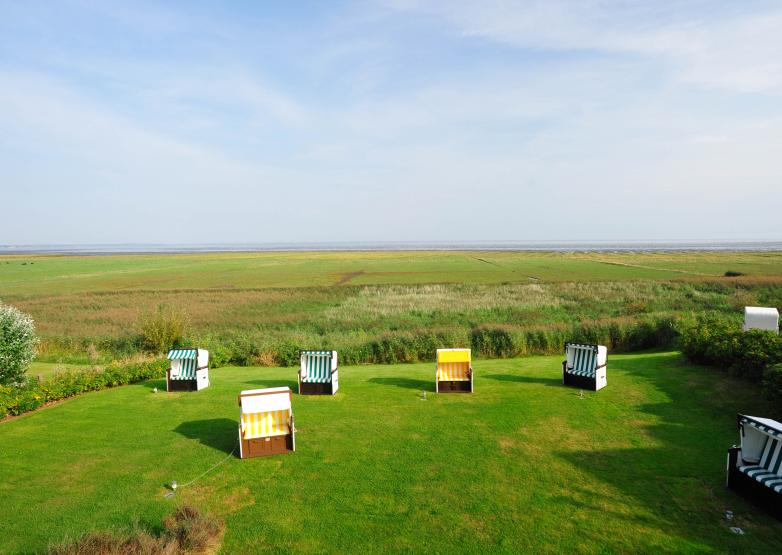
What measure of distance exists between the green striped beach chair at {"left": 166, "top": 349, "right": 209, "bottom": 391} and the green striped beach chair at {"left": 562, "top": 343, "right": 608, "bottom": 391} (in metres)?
11.8

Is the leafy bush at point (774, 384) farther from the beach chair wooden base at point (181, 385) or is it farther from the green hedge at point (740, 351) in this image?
the beach chair wooden base at point (181, 385)

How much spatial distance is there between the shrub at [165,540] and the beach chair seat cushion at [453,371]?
871 centimetres

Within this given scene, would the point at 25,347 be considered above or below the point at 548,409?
above

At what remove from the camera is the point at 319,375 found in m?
14.9

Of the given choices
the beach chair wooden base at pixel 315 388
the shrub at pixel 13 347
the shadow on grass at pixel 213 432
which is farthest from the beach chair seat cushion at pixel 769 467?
the shrub at pixel 13 347

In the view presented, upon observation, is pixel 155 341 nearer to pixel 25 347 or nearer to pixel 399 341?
pixel 25 347

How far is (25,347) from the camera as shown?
608 inches

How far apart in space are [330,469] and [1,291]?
66.6m

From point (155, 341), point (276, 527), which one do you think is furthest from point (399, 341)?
point (276, 527)

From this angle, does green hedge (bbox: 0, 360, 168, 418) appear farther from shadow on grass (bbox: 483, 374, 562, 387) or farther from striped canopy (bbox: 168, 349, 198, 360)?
shadow on grass (bbox: 483, 374, 562, 387)

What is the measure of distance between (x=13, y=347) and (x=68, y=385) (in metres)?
2.16

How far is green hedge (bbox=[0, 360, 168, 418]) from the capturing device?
43.3 feet

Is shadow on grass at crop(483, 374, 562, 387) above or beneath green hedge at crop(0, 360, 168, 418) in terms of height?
beneath

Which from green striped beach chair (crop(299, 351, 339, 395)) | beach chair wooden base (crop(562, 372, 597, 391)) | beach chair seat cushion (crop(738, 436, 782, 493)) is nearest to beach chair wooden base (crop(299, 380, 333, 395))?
green striped beach chair (crop(299, 351, 339, 395))
